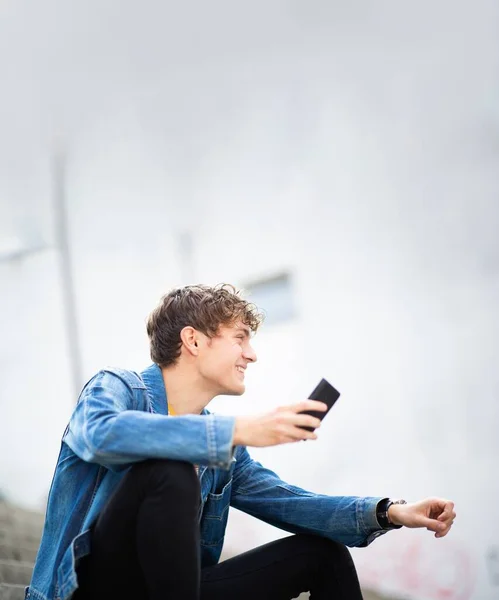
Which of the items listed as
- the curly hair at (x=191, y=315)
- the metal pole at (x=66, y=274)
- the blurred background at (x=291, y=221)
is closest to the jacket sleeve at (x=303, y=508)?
the curly hair at (x=191, y=315)

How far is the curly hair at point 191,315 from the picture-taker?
138cm

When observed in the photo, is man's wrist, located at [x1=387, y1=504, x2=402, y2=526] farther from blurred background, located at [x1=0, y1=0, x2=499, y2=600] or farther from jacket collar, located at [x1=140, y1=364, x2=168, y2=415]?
blurred background, located at [x1=0, y1=0, x2=499, y2=600]

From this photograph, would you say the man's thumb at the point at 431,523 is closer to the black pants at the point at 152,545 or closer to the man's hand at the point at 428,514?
the man's hand at the point at 428,514

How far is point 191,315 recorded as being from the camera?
4.55ft

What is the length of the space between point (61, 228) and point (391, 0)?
2028mm

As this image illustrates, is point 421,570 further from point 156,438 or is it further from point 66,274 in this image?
point 66,274

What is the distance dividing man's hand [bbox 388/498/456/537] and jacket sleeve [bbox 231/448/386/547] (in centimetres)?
5

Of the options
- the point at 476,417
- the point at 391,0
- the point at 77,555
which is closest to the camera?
the point at 77,555

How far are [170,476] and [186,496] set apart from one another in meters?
0.04

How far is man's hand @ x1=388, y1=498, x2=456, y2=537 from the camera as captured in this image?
127cm

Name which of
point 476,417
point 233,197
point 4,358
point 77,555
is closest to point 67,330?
point 4,358

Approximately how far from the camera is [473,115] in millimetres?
2654

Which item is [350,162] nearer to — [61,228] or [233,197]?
[233,197]

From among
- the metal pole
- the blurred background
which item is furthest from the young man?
the metal pole
